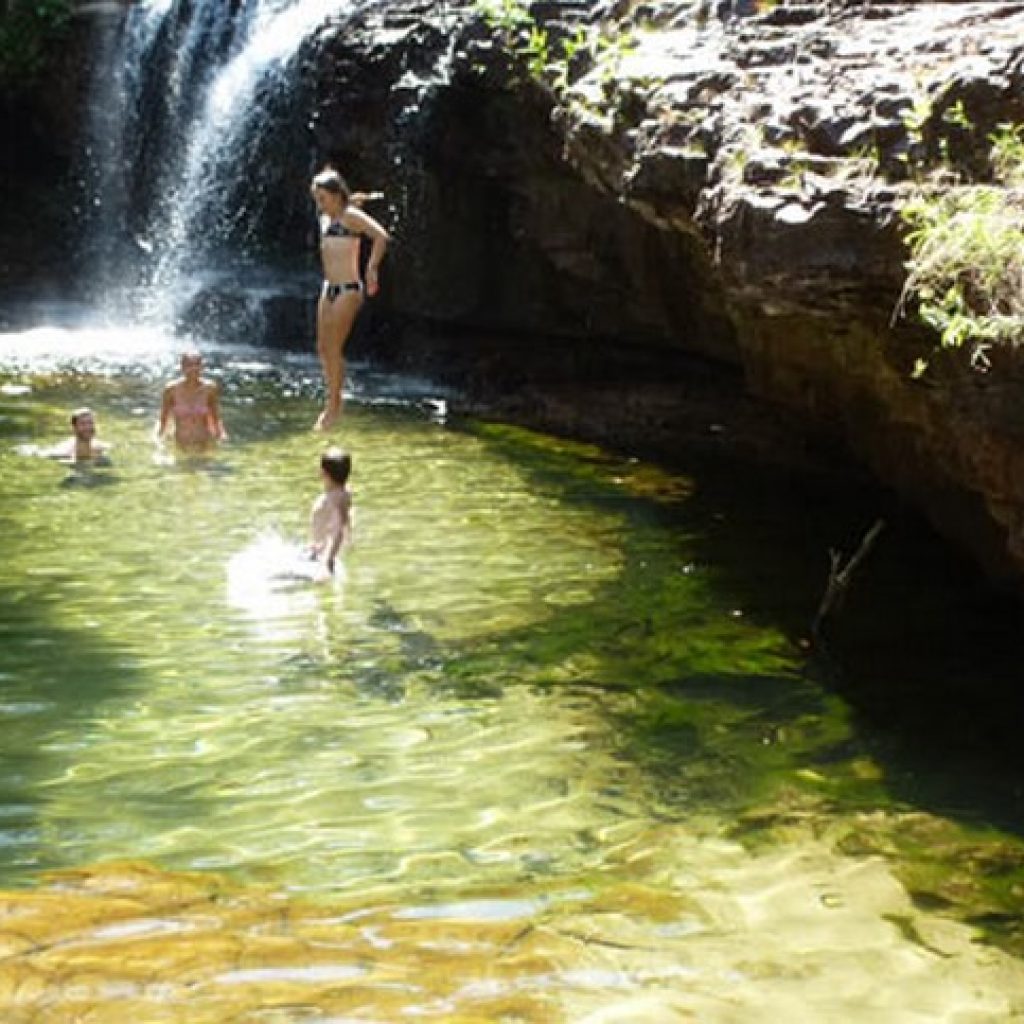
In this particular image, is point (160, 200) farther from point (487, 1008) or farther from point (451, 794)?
point (487, 1008)

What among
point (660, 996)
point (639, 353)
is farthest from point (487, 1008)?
point (639, 353)

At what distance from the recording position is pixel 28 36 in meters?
22.2

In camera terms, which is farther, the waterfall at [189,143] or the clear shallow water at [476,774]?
the waterfall at [189,143]

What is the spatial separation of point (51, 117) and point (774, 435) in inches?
568

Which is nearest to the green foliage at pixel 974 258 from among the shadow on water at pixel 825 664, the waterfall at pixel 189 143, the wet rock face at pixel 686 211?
the wet rock face at pixel 686 211

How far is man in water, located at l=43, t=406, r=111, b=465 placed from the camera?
37.5 feet

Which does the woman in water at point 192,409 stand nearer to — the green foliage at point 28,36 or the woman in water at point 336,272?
the woman in water at point 336,272

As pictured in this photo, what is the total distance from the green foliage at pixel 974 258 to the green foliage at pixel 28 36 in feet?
59.7

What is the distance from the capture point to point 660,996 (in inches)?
171

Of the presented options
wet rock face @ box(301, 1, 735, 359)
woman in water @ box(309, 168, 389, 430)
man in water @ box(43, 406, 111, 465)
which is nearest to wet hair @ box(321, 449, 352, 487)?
woman in water @ box(309, 168, 389, 430)

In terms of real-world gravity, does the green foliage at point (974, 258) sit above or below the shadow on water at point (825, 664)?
above

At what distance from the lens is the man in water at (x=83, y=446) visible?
1144 centimetres

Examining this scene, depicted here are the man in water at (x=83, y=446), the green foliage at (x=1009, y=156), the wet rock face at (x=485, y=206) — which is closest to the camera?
the green foliage at (x=1009, y=156)

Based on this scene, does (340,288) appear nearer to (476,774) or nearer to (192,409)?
(192,409)
